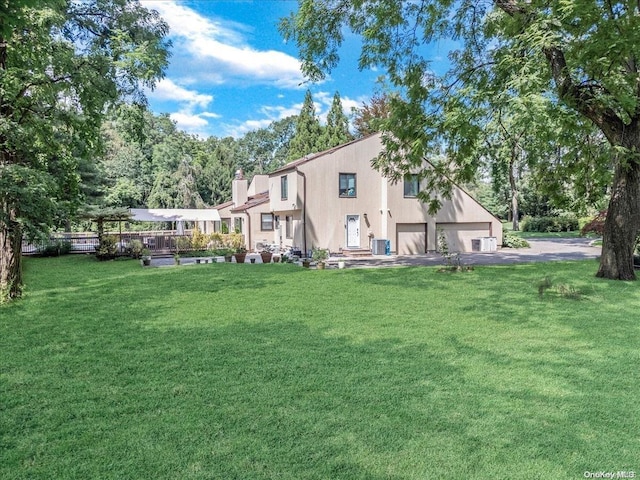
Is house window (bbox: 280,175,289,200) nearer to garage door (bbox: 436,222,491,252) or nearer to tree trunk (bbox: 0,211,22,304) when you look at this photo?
garage door (bbox: 436,222,491,252)

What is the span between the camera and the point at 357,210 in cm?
2286

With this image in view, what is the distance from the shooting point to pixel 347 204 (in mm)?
22625

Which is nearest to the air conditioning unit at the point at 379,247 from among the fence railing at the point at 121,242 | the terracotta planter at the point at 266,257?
the terracotta planter at the point at 266,257

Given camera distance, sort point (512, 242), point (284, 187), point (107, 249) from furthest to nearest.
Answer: point (512, 242) → point (284, 187) → point (107, 249)

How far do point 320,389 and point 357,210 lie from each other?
18777 millimetres

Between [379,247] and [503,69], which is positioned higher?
[503,69]

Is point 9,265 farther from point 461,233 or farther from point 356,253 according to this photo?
point 461,233

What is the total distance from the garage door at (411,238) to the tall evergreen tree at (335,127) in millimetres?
18889

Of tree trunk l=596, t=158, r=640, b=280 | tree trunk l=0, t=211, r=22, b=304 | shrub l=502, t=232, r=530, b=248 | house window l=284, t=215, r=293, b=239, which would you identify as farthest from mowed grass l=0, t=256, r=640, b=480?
shrub l=502, t=232, r=530, b=248

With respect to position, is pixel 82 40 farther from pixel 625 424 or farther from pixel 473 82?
pixel 625 424

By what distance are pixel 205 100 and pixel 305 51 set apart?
33583 mm

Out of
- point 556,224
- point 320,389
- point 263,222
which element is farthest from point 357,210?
point 556,224

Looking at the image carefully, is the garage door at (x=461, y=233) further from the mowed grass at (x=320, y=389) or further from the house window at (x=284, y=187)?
the mowed grass at (x=320, y=389)

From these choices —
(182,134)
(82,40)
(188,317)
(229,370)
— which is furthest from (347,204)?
(182,134)
